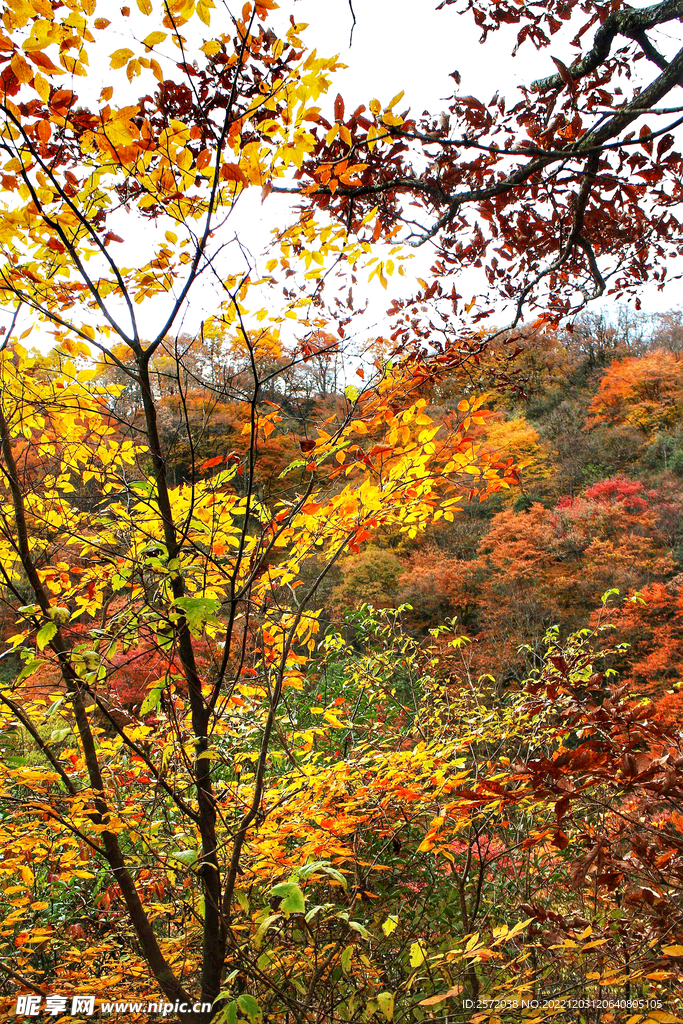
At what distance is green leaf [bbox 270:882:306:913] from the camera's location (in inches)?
33.7

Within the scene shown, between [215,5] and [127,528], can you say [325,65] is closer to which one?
[215,5]

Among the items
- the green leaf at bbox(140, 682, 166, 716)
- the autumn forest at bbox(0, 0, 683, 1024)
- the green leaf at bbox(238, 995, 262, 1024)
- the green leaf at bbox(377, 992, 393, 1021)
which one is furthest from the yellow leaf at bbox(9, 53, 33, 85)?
the green leaf at bbox(377, 992, 393, 1021)

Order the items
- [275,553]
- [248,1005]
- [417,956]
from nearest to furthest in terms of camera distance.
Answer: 1. [248,1005]
2. [417,956]
3. [275,553]

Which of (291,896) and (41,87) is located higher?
(41,87)

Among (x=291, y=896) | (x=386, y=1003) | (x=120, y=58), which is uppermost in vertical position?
(x=120, y=58)

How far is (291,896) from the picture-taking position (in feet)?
2.92

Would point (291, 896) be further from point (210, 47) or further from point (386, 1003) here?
point (210, 47)

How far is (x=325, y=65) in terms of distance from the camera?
1233 millimetres

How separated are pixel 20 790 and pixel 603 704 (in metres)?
3.67

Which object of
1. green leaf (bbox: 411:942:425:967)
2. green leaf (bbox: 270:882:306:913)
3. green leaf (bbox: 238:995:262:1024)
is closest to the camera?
green leaf (bbox: 270:882:306:913)

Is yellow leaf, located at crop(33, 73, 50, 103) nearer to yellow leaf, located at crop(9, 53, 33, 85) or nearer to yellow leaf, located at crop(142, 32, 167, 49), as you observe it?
yellow leaf, located at crop(9, 53, 33, 85)

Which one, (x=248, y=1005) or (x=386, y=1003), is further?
(x=386, y=1003)

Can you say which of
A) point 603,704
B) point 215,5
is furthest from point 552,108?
point 603,704

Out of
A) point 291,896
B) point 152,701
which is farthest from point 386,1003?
point 152,701
